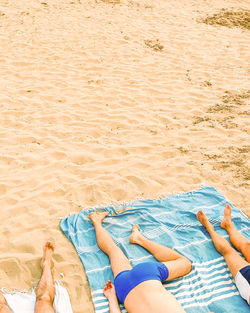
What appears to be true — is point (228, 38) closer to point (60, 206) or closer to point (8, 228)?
point (60, 206)

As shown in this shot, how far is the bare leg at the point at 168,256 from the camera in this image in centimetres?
305

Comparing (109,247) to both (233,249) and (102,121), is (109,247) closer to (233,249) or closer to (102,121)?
(233,249)

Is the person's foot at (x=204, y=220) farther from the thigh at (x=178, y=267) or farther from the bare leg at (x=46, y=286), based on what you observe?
the bare leg at (x=46, y=286)

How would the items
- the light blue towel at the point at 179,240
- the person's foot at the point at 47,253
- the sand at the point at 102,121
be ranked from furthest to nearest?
the sand at the point at 102,121 → the person's foot at the point at 47,253 → the light blue towel at the point at 179,240

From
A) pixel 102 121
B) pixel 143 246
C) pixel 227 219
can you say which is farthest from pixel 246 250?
pixel 102 121

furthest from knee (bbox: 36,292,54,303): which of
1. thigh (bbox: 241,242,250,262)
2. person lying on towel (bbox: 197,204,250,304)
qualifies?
thigh (bbox: 241,242,250,262)

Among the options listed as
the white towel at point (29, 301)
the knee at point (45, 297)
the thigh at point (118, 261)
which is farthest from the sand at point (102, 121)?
the thigh at point (118, 261)

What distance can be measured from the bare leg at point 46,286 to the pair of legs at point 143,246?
1.70 feet

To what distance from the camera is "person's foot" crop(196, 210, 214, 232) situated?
12.0ft

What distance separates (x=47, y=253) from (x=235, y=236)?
6.51 ft

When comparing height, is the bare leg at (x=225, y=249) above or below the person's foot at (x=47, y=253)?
above

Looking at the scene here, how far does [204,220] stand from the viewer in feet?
12.1

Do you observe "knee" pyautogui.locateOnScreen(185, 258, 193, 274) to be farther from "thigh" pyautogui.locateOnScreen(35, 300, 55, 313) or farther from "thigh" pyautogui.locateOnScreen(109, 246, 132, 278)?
"thigh" pyautogui.locateOnScreen(35, 300, 55, 313)

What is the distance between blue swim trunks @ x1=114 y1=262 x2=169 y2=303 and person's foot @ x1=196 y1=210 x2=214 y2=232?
0.93 meters
